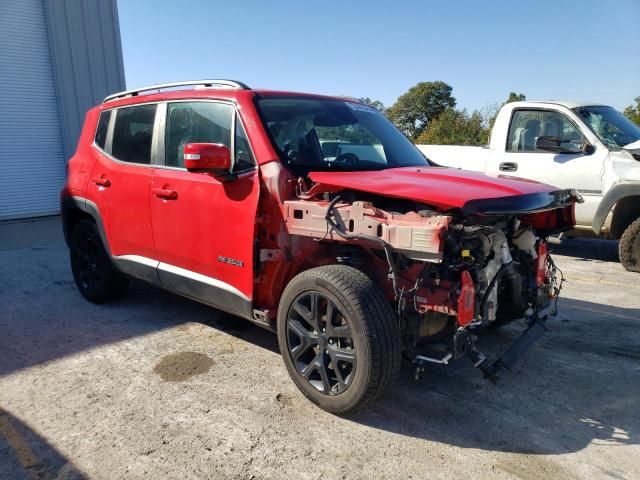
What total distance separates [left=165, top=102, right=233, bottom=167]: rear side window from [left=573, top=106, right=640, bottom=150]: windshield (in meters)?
5.27

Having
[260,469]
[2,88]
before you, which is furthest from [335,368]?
[2,88]

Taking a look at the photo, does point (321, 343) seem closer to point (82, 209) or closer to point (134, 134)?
point (134, 134)

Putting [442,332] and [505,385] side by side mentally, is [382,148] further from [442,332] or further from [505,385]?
[505,385]

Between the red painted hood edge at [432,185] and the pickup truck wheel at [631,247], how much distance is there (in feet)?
12.1

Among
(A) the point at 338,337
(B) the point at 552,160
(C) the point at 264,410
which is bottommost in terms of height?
(C) the point at 264,410

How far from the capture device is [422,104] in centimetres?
3603

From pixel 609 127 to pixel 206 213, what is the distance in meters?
5.87

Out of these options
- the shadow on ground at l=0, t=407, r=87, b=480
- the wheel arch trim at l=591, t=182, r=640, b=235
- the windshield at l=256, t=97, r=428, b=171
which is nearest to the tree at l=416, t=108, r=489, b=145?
the wheel arch trim at l=591, t=182, r=640, b=235

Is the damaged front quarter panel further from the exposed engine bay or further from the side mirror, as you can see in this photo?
the side mirror

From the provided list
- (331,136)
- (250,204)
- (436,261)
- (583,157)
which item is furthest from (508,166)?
(436,261)

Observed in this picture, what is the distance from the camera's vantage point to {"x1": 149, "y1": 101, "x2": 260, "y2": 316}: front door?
341 cm

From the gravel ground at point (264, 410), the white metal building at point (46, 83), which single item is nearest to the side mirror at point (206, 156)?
the gravel ground at point (264, 410)

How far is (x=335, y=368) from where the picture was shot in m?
2.96

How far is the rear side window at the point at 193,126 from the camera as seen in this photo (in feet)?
12.1
